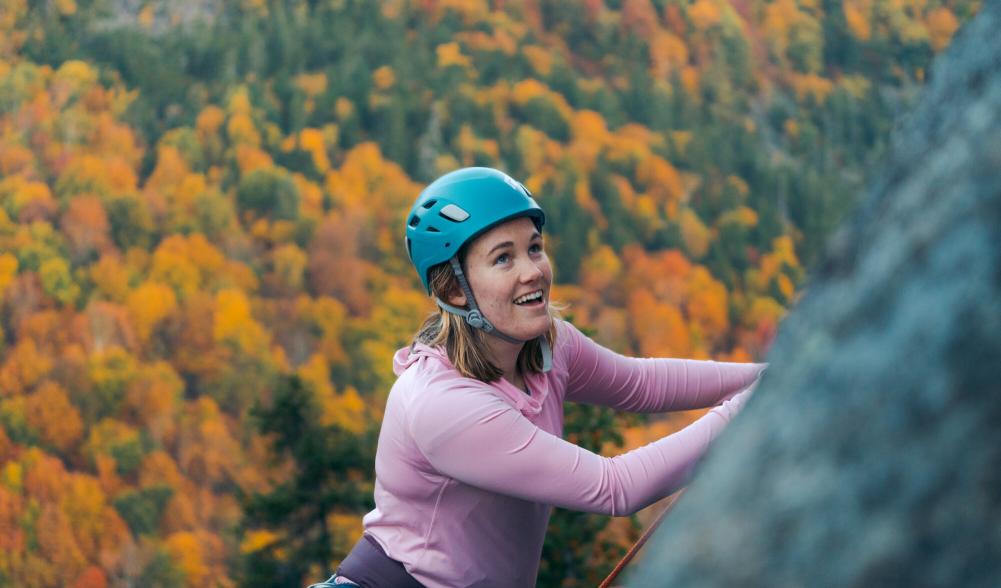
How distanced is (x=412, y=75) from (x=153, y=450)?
15.0 m

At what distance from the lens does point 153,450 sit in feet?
91.5

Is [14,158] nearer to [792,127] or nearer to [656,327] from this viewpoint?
[656,327]

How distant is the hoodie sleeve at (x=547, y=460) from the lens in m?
2.54

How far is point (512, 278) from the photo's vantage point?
3020mm

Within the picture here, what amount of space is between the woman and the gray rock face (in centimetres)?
183

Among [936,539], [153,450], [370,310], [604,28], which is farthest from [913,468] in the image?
[604,28]

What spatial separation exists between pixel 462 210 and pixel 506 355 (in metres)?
0.40

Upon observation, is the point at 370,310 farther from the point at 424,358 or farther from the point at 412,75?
the point at 424,358

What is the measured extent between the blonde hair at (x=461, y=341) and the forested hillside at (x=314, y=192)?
16.9 metres

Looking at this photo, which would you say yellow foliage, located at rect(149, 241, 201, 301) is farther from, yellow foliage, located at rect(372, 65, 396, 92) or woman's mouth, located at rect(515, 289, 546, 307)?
woman's mouth, located at rect(515, 289, 546, 307)

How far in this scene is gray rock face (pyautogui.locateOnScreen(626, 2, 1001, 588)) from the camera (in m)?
0.65

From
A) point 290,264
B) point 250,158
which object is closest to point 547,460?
point 290,264

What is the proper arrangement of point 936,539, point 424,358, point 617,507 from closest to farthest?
1. point 936,539
2. point 617,507
3. point 424,358

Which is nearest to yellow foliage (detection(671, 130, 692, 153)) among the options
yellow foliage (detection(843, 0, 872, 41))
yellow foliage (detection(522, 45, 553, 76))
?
yellow foliage (detection(522, 45, 553, 76))
